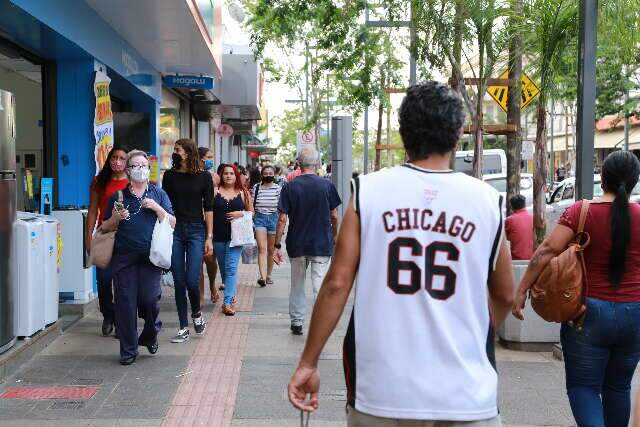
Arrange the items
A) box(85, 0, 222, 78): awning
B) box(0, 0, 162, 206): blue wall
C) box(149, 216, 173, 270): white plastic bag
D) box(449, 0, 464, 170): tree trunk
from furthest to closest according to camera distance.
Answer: box(449, 0, 464, 170): tree trunk → box(85, 0, 222, 78): awning → box(0, 0, 162, 206): blue wall → box(149, 216, 173, 270): white plastic bag

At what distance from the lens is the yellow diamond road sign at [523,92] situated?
12500 mm

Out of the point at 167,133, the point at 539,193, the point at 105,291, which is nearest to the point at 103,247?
the point at 105,291

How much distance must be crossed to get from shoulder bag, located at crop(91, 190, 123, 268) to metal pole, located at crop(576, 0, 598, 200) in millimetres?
3774

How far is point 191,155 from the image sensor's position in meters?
8.41

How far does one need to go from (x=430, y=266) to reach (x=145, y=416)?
347 centimetres

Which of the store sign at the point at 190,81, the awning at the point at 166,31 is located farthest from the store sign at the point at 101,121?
the store sign at the point at 190,81

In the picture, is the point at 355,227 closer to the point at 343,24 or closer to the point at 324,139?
the point at 343,24

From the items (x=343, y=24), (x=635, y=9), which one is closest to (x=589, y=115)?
(x=635, y=9)

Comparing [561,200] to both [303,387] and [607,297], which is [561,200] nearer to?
[607,297]

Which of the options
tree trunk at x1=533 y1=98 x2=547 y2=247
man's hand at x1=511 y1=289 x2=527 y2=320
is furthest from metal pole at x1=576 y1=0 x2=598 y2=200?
man's hand at x1=511 y1=289 x2=527 y2=320

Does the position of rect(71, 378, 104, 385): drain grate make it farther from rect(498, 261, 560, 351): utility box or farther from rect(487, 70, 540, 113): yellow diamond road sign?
rect(487, 70, 540, 113): yellow diamond road sign

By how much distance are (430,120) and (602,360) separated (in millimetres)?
2226

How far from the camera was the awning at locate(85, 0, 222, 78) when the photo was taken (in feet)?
32.7

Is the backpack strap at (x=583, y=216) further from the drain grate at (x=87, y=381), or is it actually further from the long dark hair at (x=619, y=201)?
the drain grate at (x=87, y=381)
